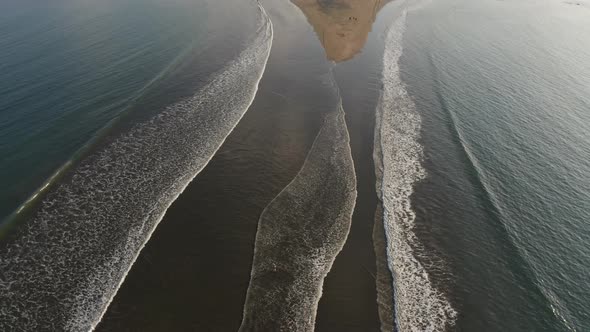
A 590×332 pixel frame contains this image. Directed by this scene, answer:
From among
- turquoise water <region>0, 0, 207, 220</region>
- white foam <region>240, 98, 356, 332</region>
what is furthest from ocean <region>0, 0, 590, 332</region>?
turquoise water <region>0, 0, 207, 220</region>

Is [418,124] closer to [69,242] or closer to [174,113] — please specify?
[174,113]

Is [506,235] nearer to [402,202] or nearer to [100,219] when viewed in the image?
[402,202]

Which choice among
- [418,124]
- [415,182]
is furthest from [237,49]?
[415,182]

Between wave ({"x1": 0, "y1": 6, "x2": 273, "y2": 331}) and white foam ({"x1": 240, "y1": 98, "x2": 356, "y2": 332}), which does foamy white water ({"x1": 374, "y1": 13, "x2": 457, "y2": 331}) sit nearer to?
white foam ({"x1": 240, "y1": 98, "x2": 356, "y2": 332})

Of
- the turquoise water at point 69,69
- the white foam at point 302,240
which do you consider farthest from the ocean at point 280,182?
the turquoise water at point 69,69

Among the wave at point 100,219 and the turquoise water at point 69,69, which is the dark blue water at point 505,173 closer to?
the wave at point 100,219

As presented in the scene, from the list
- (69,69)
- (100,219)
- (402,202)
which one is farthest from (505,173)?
(69,69)
